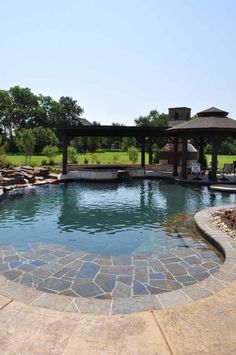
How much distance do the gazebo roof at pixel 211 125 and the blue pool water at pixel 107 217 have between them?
147 inches

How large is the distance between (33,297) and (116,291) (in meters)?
1.28

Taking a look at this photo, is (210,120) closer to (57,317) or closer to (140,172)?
(140,172)

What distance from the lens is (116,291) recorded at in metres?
4.74

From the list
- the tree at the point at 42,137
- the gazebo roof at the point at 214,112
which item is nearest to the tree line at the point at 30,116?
the tree at the point at 42,137

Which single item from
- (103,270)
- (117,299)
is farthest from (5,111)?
(117,299)

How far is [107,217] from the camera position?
9953mm

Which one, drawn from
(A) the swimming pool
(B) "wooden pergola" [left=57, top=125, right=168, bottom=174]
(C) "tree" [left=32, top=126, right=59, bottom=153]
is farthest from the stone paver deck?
(C) "tree" [left=32, top=126, right=59, bottom=153]

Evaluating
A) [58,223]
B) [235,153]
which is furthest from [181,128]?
[235,153]

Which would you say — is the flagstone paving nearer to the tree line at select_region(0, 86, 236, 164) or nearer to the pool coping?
the pool coping

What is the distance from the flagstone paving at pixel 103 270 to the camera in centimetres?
485

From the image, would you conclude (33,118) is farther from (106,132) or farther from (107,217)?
(107,217)

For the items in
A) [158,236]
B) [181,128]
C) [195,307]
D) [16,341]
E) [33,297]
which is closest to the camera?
[16,341]

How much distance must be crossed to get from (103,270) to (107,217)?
14.4 feet

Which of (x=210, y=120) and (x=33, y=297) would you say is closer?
(x=33, y=297)
